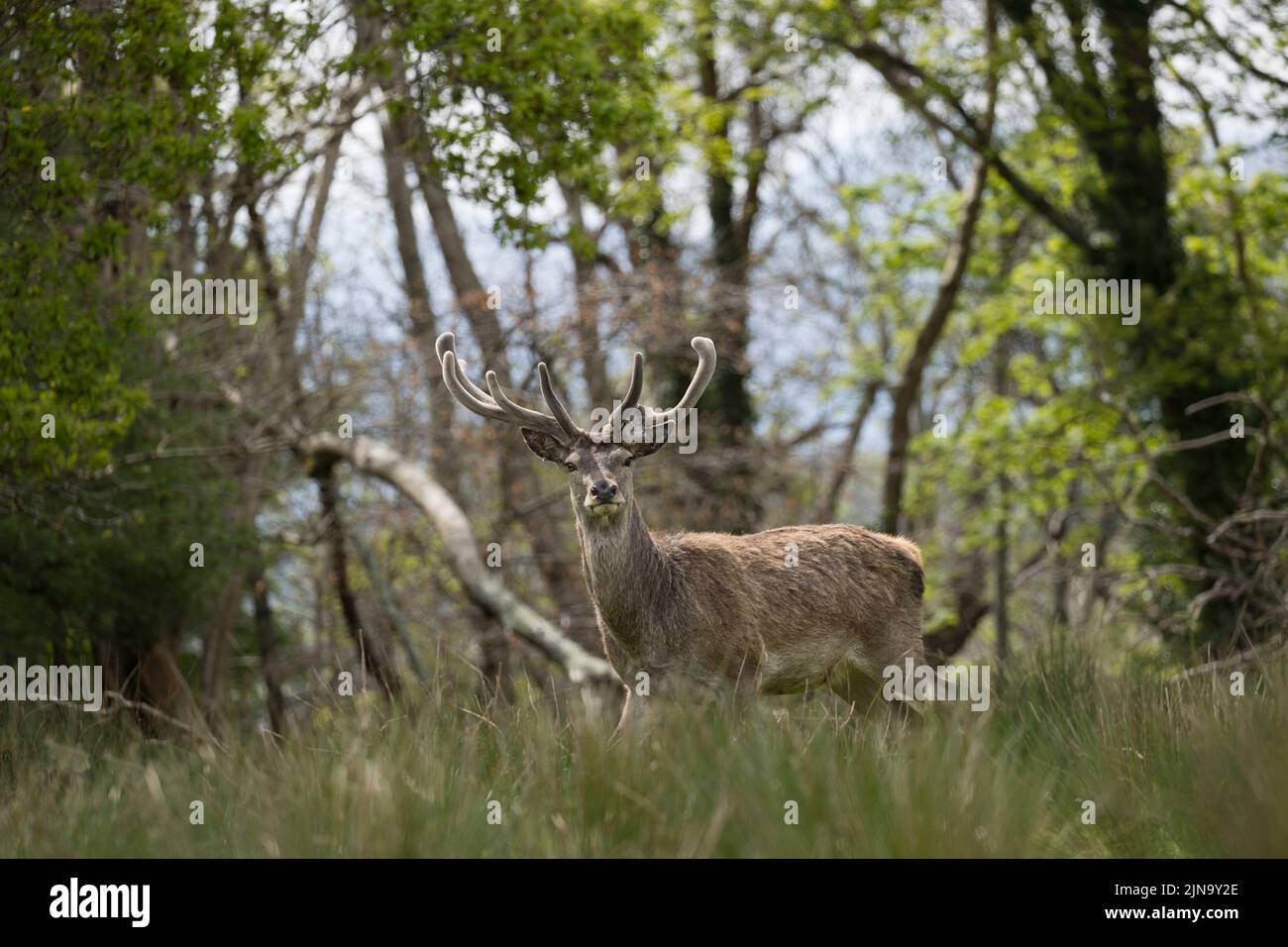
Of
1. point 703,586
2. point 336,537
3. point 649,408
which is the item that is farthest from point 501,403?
point 336,537

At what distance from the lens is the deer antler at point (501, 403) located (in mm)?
7602

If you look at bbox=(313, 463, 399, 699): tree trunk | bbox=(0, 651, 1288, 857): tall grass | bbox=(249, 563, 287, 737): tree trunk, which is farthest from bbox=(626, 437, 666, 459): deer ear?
bbox=(249, 563, 287, 737): tree trunk

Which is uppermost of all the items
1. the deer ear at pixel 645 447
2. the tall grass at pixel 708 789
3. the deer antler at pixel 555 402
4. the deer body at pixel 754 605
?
the deer antler at pixel 555 402

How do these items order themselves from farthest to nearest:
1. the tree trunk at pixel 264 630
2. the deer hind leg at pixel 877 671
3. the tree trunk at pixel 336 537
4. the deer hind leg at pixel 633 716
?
1. the tree trunk at pixel 264 630
2. the tree trunk at pixel 336 537
3. the deer hind leg at pixel 877 671
4. the deer hind leg at pixel 633 716

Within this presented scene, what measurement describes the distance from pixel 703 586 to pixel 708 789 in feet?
9.18

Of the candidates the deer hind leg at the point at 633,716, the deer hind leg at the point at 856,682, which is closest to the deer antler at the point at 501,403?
the deer hind leg at the point at 633,716

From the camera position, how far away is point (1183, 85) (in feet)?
51.9

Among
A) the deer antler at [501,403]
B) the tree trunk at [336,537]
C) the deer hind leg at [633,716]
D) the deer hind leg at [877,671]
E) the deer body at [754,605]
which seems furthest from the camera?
the tree trunk at [336,537]

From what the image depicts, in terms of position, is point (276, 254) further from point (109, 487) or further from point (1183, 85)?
point (1183, 85)

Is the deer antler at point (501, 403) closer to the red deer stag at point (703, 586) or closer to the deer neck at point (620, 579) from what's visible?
the red deer stag at point (703, 586)

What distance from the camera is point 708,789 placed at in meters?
5.29

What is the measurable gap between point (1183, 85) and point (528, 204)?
8339mm

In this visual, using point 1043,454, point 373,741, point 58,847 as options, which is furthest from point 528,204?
point 1043,454
